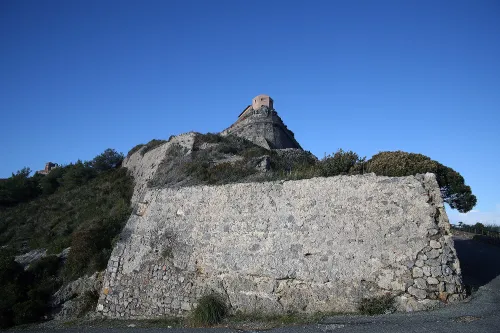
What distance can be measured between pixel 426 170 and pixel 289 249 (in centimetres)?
719

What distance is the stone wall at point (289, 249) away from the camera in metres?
9.25

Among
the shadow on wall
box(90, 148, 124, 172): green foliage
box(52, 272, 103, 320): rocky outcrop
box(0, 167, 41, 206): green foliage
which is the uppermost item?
box(90, 148, 124, 172): green foliage

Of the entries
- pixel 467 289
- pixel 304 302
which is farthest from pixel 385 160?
pixel 304 302

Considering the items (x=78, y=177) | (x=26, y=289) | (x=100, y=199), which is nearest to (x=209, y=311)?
(x=26, y=289)

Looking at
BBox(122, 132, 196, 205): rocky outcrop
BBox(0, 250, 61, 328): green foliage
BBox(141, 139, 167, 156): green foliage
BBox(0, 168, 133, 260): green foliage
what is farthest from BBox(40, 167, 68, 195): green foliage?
BBox(0, 250, 61, 328): green foliage

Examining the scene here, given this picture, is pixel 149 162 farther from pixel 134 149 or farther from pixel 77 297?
pixel 77 297

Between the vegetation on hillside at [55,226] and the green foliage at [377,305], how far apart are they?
35.3ft

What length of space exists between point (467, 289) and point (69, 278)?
15106 millimetres

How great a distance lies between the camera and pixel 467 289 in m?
9.42

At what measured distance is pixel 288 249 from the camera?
1059cm

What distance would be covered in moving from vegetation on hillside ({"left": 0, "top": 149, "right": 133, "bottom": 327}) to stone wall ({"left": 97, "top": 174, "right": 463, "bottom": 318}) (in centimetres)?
279

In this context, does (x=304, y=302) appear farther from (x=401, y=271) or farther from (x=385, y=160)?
(x=385, y=160)

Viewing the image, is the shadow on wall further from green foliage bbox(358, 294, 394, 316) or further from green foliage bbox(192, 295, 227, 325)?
green foliage bbox(192, 295, 227, 325)

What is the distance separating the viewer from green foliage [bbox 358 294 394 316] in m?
8.93
